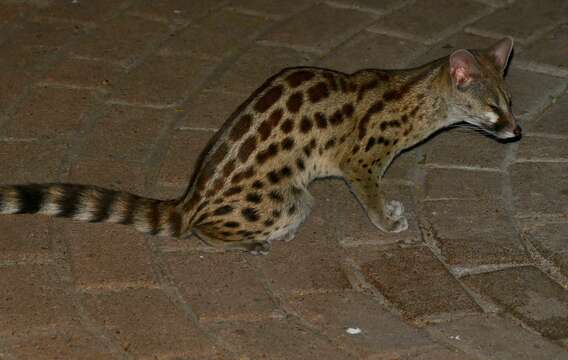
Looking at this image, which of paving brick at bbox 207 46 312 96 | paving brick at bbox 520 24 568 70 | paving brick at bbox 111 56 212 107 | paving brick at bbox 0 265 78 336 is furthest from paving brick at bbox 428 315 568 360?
paving brick at bbox 520 24 568 70

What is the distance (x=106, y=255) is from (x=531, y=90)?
3716 mm

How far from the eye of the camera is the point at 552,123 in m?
7.64

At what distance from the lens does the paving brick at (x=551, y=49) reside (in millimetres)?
8422

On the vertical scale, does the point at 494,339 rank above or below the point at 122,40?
below

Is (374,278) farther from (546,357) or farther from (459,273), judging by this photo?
(546,357)

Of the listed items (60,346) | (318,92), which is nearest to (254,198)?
(318,92)

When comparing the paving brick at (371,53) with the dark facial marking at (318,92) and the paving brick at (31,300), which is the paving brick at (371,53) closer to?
the dark facial marking at (318,92)

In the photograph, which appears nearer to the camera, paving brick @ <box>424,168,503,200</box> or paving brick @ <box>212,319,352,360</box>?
paving brick @ <box>212,319,352,360</box>

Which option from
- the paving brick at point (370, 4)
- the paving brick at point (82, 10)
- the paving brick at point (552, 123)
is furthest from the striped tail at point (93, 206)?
the paving brick at point (370, 4)

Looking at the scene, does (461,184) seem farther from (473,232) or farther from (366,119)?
(366,119)

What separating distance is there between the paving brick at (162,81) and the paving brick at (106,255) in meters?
1.65

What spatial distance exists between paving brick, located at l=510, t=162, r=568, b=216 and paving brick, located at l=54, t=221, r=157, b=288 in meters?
2.43

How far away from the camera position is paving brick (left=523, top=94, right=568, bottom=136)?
754 centimetres

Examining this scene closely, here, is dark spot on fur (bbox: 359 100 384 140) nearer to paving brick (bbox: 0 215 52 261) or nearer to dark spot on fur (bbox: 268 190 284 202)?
dark spot on fur (bbox: 268 190 284 202)
